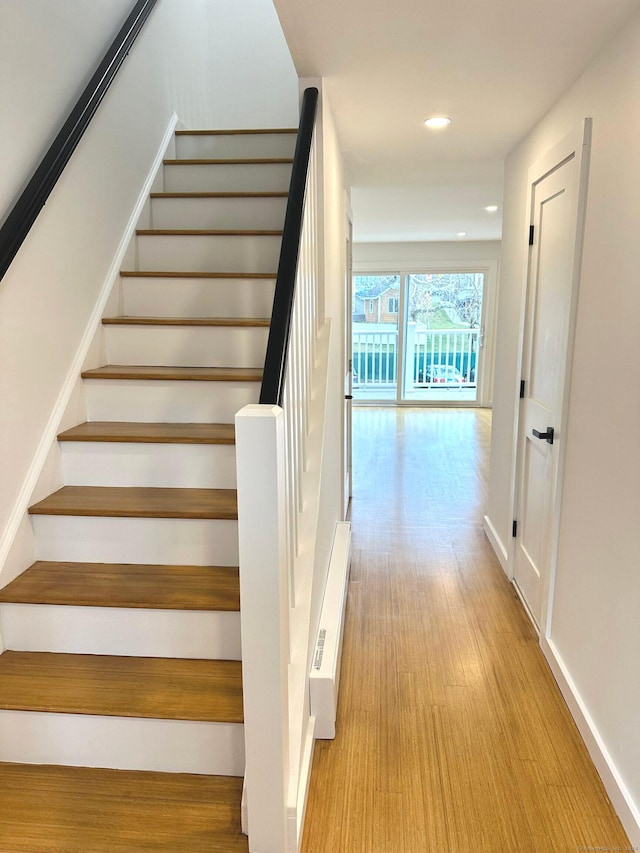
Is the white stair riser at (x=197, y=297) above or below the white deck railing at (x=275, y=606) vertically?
above

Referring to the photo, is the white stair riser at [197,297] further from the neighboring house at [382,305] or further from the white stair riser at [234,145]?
the neighboring house at [382,305]

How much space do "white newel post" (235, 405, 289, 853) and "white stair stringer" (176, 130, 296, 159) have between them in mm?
2567

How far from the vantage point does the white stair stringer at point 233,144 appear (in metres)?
3.23

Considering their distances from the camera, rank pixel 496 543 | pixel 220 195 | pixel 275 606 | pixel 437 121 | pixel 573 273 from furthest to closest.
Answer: pixel 496 543
pixel 220 195
pixel 437 121
pixel 573 273
pixel 275 606

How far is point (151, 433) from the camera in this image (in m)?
2.03

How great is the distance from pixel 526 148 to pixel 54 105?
7.24 ft

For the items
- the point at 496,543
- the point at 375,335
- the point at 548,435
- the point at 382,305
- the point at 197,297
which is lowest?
the point at 496,543

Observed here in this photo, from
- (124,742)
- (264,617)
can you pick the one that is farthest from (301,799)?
(264,617)

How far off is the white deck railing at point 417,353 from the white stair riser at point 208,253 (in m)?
6.23

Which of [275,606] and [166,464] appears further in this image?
[166,464]

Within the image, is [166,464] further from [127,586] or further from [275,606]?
[275,606]

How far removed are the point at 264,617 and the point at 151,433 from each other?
99 cm

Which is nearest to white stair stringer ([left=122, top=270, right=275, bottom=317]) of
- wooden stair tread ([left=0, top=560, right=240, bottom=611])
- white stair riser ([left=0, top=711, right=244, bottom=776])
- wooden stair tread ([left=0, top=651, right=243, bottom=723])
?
Result: wooden stair tread ([left=0, top=560, right=240, bottom=611])

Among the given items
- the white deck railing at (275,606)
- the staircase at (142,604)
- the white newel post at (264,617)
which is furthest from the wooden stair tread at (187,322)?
the white newel post at (264,617)
